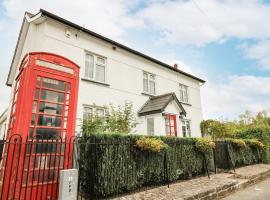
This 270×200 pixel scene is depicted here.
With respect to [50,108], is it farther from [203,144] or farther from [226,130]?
[226,130]

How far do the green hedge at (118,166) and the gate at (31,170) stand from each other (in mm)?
644

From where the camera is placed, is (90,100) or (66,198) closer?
(66,198)

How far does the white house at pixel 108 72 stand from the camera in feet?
32.1

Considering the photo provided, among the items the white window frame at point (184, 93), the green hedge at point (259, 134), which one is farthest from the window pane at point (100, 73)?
the green hedge at point (259, 134)

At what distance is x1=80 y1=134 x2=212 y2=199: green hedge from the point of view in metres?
5.41

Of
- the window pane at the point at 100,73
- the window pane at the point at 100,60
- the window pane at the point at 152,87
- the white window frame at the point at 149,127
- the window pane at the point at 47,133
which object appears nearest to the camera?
the window pane at the point at 47,133

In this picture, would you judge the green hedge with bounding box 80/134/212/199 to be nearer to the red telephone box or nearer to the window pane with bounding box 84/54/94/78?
the red telephone box

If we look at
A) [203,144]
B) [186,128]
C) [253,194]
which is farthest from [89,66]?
[186,128]

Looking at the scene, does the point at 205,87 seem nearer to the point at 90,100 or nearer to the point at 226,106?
the point at 90,100

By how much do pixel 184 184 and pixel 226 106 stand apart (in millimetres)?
34411

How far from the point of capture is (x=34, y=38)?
10.0 m

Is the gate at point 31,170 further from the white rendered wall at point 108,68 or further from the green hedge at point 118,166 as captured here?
the white rendered wall at point 108,68

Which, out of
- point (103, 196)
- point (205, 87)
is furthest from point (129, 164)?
point (205, 87)

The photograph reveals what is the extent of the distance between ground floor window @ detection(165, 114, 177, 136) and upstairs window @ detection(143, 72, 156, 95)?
2577mm
